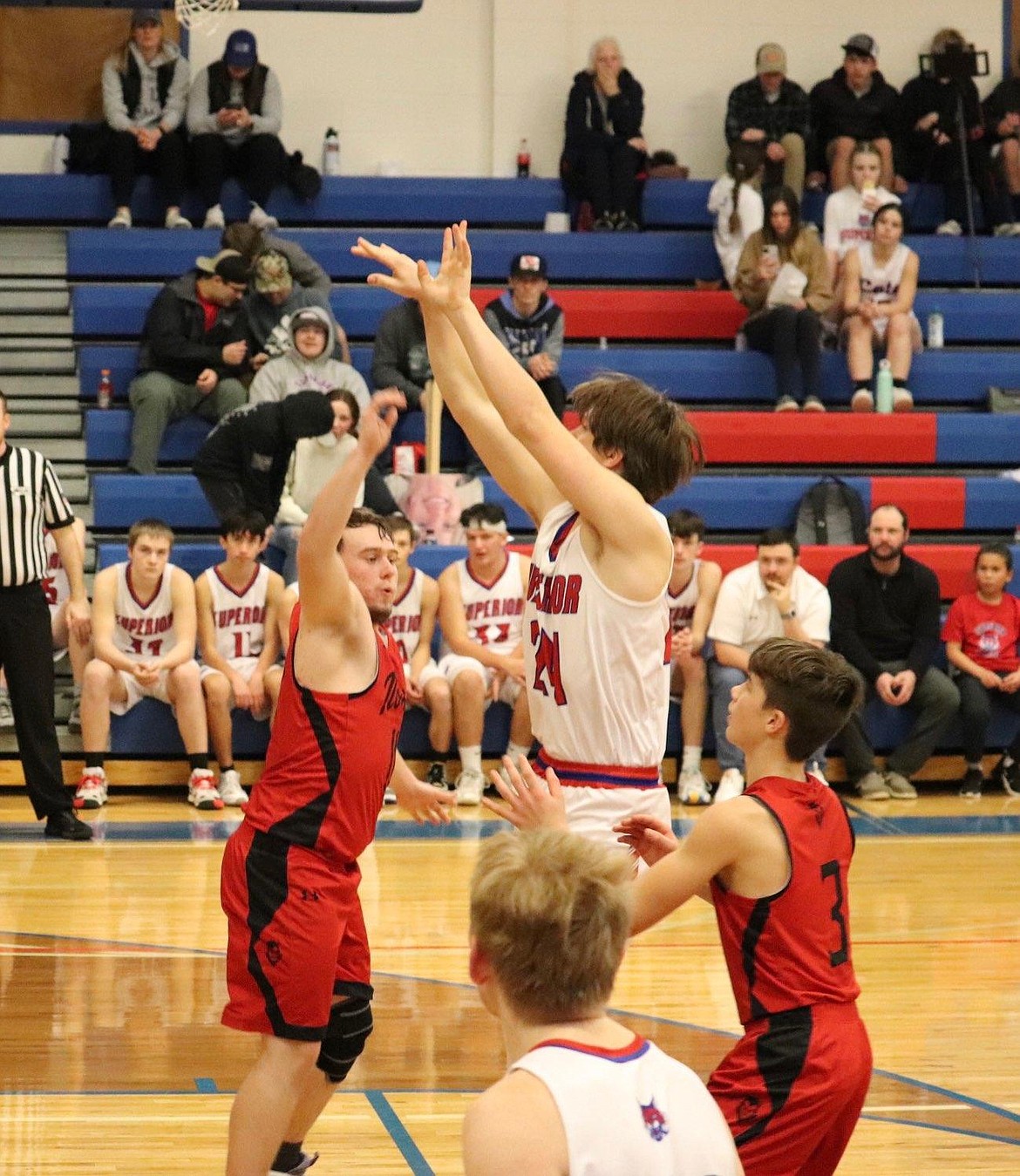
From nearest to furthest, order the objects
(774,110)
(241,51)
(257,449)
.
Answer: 1. (257,449)
2. (241,51)
3. (774,110)

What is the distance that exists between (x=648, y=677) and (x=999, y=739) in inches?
288

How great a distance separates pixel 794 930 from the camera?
10.8 ft

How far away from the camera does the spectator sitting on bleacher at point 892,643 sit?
9977 mm

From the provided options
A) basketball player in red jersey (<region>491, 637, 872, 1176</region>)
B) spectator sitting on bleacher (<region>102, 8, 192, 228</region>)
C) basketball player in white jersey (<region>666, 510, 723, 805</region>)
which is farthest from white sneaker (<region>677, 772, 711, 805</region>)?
basketball player in red jersey (<region>491, 637, 872, 1176</region>)

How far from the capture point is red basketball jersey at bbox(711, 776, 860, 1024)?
329 cm

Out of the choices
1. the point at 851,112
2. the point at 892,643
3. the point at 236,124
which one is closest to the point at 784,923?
the point at 892,643

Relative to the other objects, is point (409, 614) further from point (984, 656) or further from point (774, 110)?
point (774, 110)

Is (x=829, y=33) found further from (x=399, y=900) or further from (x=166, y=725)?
(x=399, y=900)

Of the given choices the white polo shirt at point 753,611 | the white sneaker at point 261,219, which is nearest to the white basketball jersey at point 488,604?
the white polo shirt at point 753,611

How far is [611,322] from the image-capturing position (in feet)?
43.5

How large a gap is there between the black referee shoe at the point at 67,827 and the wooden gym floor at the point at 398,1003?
12 centimetres

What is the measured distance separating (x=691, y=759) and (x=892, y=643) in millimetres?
1365

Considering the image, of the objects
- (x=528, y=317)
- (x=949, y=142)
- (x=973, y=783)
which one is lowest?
(x=973, y=783)

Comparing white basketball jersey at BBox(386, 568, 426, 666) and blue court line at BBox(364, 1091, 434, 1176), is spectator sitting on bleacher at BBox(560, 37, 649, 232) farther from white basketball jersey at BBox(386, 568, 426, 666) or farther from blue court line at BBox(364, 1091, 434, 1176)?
blue court line at BBox(364, 1091, 434, 1176)
